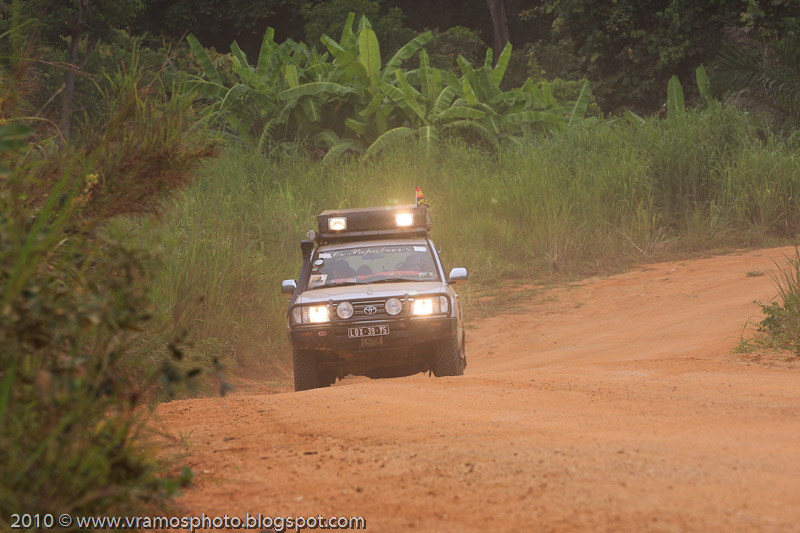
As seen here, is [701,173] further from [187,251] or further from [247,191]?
[187,251]

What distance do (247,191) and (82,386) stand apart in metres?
14.0

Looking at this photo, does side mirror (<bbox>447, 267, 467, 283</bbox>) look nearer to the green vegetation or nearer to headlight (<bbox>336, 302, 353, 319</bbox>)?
headlight (<bbox>336, 302, 353, 319</bbox>)

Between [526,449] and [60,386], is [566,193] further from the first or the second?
[60,386]

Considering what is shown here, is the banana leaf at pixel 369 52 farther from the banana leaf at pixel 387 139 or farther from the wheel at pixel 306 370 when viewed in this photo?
the wheel at pixel 306 370

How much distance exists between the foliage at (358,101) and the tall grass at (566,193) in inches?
54.4

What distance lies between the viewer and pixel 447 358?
8.98 meters

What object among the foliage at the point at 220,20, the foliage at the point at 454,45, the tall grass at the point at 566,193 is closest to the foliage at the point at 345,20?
the foliage at the point at 454,45

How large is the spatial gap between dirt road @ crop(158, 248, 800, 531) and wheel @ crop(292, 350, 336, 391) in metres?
1.21

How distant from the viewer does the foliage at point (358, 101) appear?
2059 cm

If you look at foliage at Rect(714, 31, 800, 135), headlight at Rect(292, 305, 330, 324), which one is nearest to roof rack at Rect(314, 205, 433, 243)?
headlight at Rect(292, 305, 330, 324)

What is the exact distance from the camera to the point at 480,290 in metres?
16.5

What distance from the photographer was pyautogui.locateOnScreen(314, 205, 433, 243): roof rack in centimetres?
1017

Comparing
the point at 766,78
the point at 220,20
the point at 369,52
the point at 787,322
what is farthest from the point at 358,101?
the point at 220,20

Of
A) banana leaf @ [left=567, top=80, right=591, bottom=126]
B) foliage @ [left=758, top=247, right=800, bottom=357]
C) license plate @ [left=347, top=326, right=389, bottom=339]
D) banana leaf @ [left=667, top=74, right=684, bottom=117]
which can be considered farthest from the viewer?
banana leaf @ [left=667, top=74, right=684, bottom=117]
